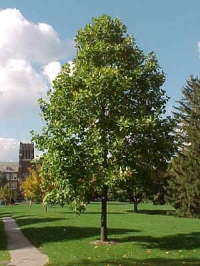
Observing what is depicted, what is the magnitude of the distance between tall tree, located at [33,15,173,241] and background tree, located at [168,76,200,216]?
75.6 feet

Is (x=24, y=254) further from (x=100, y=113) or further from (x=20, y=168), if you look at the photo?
(x=20, y=168)

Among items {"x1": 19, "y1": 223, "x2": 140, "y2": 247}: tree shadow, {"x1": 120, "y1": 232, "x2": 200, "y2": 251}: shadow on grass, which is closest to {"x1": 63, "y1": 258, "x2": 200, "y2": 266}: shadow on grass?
{"x1": 120, "y1": 232, "x2": 200, "y2": 251}: shadow on grass

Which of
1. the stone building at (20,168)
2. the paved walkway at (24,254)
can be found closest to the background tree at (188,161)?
the paved walkway at (24,254)

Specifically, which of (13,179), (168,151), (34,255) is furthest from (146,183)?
(13,179)

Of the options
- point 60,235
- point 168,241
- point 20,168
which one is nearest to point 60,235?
point 60,235

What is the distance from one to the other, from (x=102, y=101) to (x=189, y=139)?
27075mm

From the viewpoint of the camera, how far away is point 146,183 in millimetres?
16734

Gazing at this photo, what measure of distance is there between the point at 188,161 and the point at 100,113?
1042 inches

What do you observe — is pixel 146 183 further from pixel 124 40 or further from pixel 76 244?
pixel 124 40

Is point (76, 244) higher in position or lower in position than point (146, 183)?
lower

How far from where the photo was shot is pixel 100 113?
1595 cm

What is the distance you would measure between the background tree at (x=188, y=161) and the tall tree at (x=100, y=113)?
23028 mm

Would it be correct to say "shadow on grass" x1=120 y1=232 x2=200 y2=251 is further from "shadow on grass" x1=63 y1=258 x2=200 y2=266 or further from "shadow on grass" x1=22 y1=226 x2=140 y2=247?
"shadow on grass" x1=63 y1=258 x2=200 y2=266

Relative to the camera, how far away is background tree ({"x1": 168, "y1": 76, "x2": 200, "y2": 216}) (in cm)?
3966
